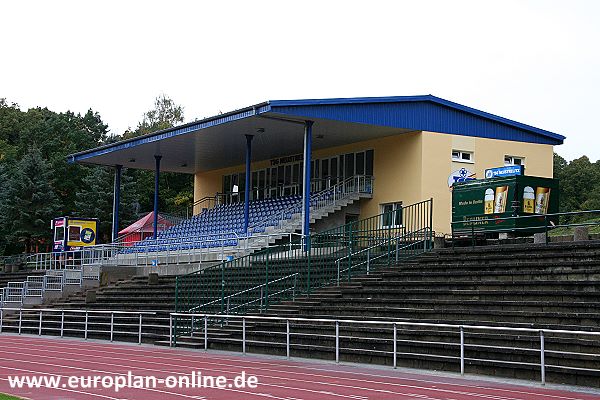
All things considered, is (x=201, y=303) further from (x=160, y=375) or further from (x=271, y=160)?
(x=271, y=160)

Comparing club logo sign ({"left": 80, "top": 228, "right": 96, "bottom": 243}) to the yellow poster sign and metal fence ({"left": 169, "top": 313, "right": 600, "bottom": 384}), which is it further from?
metal fence ({"left": 169, "top": 313, "right": 600, "bottom": 384})

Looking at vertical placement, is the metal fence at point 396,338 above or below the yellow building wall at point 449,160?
below

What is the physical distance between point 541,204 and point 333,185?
1354 centimetres

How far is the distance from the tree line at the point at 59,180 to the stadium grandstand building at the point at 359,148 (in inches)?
1028

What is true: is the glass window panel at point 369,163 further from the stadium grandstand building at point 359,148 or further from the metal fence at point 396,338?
→ the metal fence at point 396,338

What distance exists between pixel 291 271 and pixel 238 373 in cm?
872

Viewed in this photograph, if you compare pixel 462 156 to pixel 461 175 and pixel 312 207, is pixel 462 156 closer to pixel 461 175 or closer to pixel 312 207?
pixel 461 175

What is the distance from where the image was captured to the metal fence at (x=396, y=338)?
1465cm

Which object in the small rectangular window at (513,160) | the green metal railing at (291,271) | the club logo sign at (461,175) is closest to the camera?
the green metal railing at (291,271)

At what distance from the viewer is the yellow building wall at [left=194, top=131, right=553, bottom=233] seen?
107 feet

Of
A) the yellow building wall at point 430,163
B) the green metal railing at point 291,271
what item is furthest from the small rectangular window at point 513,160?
the green metal railing at point 291,271

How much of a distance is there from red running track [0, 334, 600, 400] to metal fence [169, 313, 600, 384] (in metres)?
0.57

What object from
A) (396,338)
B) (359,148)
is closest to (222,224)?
(359,148)

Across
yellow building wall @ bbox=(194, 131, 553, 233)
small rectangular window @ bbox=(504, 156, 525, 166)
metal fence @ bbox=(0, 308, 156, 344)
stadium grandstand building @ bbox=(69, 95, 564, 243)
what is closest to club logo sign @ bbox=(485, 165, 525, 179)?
stadium grandstand building @ bbox=(69, 95, 564, 243)
